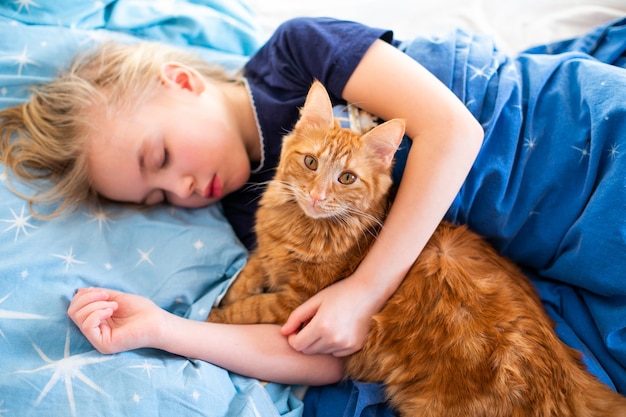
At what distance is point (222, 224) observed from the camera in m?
1.74

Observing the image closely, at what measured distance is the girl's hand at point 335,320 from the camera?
4.31 feet

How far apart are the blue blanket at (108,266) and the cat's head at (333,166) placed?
49cm

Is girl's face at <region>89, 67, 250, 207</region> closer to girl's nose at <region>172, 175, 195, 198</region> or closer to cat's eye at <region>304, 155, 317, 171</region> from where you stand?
girl's nose at <region>172, 175, 195, 198</region>

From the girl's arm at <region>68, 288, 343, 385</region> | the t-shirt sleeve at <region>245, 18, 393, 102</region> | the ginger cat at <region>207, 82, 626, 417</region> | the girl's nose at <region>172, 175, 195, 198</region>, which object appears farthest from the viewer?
the girl's nose at <region>172, 175, 195, 198</region>

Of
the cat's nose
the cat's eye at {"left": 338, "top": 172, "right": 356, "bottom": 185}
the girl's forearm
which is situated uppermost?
the cat's eye at {"left": 338, "top": 172, "right": 356, "bottom": 185}

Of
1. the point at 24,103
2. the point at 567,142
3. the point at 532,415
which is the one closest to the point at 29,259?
the point at 24,103

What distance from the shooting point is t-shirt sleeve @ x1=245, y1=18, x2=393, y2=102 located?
1443 mm

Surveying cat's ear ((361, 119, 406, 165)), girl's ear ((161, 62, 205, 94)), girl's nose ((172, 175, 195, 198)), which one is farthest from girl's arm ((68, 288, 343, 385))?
girl's ear ((161, 62, 205, 94))

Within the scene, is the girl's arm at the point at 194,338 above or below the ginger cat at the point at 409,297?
below

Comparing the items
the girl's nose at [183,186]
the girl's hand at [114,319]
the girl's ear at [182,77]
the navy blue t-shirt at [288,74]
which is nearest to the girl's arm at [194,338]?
the girl's hand at [114,319]

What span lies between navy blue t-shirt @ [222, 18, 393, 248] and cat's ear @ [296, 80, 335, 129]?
0.19 metres

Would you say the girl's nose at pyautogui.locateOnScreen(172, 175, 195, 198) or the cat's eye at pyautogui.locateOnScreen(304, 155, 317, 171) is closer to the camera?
the cat's eye at pyautogui.locateOnScreen(304, 155, 317, 171)

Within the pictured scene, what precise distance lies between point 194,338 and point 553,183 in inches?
49.5

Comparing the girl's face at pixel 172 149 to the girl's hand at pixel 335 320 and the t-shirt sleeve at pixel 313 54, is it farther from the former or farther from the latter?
the girl's hand at pixel 335 320
